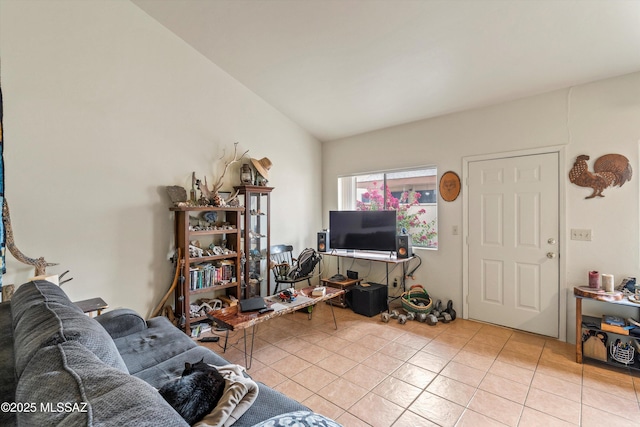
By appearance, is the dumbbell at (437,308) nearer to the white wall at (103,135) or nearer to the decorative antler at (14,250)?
the white wall at (103,135)

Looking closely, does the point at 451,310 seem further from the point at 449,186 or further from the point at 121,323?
the point at 121,323

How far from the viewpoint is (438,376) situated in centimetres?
239

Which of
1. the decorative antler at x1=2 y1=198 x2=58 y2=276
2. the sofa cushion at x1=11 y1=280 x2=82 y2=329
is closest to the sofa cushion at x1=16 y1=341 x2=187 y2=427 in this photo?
the sofa cushion at x1=11 y1=280 x2=82 y2=329

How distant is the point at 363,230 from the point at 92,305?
10.3 ft

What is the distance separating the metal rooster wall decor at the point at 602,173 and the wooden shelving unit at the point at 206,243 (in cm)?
363

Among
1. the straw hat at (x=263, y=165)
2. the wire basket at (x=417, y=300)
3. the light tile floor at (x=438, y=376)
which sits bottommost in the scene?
the light tile floor at (x=438, y=376)

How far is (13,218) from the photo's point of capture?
91.0 inches

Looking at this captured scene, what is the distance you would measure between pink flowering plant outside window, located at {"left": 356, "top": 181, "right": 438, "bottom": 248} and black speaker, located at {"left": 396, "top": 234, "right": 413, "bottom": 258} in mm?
314

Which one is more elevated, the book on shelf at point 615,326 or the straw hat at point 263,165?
the straw hat at point 263,165

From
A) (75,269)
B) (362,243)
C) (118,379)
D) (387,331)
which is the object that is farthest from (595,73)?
(75,269)

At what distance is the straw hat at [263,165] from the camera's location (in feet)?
12.5

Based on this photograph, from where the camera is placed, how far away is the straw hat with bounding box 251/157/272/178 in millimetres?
3822

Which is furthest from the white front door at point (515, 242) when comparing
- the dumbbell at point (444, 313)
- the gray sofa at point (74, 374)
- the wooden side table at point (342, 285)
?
the gray sofa at point (74, 374)

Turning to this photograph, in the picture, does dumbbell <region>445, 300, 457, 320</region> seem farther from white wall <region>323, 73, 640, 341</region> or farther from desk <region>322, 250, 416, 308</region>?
desk <region>322, 250, 416, 308</region>
